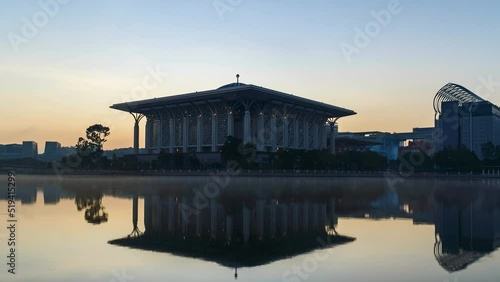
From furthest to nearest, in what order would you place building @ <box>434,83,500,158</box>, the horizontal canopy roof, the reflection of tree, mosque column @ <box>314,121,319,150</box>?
building @ <box>434,83,500,158</box>
mosque column @ <box>314,121,319,150</box>
the horizontal canopy roof
the reflection of tree

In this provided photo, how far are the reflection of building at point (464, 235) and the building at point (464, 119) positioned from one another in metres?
120

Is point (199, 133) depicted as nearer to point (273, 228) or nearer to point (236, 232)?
point (273, 228)

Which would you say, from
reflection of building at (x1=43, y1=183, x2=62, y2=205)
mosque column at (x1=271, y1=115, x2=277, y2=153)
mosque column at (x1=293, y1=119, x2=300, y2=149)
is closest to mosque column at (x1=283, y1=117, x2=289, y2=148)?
mosque column at (x1=271, y1=115, x2=277, y2=153)

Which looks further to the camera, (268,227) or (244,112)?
(244,112)

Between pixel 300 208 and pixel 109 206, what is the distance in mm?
9264

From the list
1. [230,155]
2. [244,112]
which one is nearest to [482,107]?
[244,112]

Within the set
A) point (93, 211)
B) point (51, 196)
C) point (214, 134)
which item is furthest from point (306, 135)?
point (93, 211)

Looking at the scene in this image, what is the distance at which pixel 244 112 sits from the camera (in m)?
94.4

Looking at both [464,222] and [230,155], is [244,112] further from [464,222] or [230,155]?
[464,222]

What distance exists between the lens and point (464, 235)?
Result: 14273 millimetres

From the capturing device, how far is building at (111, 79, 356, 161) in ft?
303

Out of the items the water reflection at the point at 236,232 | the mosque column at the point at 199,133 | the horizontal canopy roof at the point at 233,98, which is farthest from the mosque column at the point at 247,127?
the water reflection at the point at 236,232

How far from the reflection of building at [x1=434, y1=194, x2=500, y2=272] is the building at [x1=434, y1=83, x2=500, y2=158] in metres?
120

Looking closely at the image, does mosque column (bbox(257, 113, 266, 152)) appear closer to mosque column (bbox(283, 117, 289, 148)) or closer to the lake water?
mosque column (bbox(283, 117, 289, 148))
